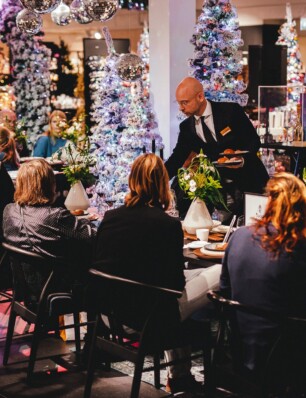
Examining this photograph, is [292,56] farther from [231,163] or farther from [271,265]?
[271,265]

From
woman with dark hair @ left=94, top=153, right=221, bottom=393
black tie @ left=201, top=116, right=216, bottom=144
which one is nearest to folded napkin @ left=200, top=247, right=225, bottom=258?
woman with dark hair @ left=94, top=153, right=221, bottom=393

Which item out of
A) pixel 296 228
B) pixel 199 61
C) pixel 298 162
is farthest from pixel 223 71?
pixel 296 228

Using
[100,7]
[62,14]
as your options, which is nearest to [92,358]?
[100,7]

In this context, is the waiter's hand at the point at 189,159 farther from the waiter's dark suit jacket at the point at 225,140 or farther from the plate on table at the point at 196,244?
the plate on table at the point at 196,244

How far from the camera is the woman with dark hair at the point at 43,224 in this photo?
12.5 ft

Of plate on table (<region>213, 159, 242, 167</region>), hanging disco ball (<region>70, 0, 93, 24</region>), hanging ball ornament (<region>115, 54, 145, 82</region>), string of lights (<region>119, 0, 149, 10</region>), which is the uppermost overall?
string of lights (<region>119, 0, 149, 10</region>)

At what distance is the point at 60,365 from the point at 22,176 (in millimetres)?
1206

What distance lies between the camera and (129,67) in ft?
24.2

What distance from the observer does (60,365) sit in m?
4.24

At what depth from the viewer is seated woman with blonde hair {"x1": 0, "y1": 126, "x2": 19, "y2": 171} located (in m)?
6.60

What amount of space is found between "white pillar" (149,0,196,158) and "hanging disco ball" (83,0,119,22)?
2.61 m

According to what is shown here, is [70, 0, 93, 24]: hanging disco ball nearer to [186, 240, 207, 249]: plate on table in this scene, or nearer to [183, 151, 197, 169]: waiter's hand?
[183, 151, 197, 169]: waiter's hand

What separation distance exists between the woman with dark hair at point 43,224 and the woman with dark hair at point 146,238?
498 millimetres

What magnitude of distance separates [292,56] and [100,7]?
1103 centimetres
